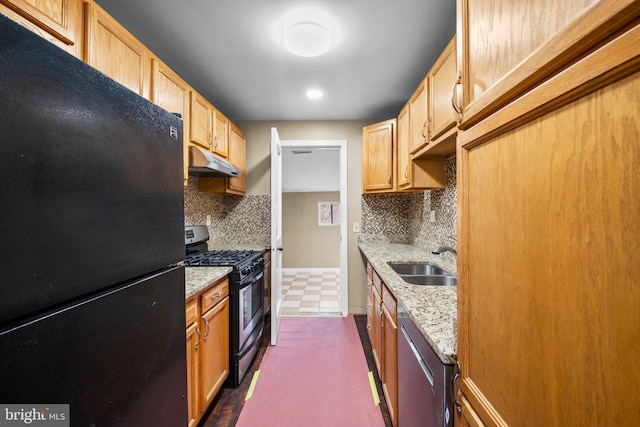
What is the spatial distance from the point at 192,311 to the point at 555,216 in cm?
158

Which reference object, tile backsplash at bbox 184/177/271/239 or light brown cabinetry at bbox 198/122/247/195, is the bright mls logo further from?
tile backsplash at bbox 184/177/271/239

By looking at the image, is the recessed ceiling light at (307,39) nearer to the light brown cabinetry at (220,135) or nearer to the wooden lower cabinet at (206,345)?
the light brown cabinetry at (220,135)

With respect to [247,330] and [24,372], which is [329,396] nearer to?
[247,330]

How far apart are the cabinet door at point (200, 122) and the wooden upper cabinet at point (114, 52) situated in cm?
46

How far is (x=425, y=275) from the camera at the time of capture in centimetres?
179

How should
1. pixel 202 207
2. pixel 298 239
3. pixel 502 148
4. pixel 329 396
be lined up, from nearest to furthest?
1. pixel 502 148
2. pixel 329 396
3. pixel 202 207
4. pixel 298 239

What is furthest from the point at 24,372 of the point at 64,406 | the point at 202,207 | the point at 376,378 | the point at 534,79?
the point at 202,207

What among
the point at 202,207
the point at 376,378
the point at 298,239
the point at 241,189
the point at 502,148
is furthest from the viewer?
the point at 298,239

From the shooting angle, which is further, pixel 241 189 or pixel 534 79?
pixel 241 189

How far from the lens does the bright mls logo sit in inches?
17.3

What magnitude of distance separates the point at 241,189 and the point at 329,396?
2247 millimetres

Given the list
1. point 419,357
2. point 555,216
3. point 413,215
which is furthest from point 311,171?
point 555,216

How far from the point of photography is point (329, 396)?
1821 millimetres

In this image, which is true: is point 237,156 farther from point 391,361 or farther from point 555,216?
point 555,216
